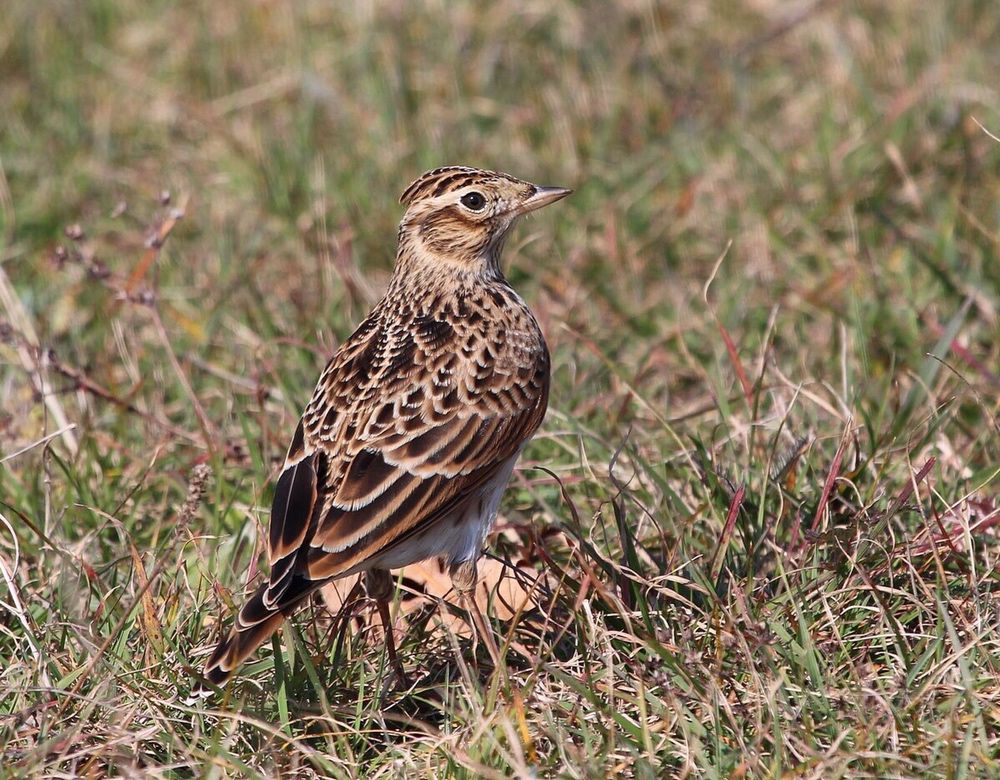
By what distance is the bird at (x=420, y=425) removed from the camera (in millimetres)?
4766

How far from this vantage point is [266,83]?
32.9 ft

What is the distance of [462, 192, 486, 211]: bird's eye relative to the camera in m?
5.92

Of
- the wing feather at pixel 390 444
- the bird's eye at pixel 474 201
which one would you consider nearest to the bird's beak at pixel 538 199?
the bird's eye at pixel 474 201

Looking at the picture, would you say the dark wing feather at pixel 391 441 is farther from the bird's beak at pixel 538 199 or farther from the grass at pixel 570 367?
the bird's beak at pixel 538 199

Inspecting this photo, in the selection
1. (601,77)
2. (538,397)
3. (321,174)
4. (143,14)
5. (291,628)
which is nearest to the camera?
(291,628)

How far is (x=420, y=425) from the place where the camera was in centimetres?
516

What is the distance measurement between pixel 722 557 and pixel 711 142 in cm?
445

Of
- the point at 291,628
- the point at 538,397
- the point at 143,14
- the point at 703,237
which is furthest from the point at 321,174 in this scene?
the point at 291,628

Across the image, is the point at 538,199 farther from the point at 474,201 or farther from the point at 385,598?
the point at 385,598

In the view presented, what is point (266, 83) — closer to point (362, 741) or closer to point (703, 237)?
point (703, 237)

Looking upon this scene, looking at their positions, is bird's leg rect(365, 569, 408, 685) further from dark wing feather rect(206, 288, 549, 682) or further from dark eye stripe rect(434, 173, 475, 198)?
dark eye stripe rect(434, 173, 475, 198)

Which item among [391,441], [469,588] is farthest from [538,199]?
[469,588]

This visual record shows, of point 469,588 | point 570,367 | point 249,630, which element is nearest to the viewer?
point 249,630

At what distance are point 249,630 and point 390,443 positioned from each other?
2.71 feet
